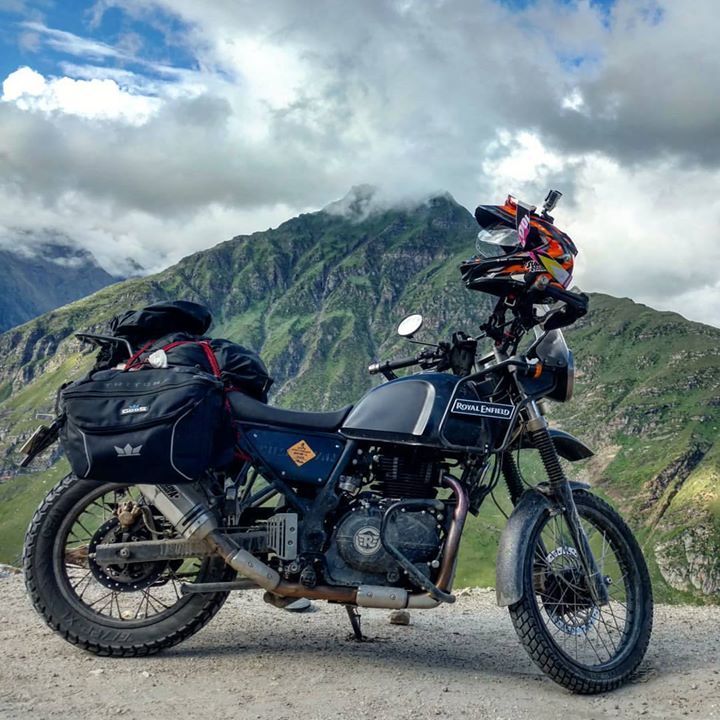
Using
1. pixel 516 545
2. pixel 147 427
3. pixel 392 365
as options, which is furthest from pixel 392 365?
pixel 147 427

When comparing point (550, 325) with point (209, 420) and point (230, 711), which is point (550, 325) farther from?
point (230, 711)

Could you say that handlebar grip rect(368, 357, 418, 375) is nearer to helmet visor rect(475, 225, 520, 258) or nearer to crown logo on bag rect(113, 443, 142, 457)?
helmet visor rect(475, 225, 520, 258)

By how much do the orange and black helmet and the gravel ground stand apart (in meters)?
2.83

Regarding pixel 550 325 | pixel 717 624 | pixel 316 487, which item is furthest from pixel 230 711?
pixel 717 624

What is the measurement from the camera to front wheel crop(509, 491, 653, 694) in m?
5.37

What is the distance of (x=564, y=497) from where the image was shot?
19.0 ft

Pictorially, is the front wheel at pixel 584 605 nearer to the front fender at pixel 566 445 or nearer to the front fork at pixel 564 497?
the front fork at pixel 564 497

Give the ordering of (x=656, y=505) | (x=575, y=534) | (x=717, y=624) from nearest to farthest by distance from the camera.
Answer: (x=575, y=534) → (x=717, y=624) → (x=656, y=505)

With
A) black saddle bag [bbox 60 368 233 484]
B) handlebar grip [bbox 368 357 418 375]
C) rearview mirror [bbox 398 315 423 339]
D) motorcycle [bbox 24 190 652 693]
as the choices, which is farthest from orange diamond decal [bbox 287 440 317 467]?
rearview mirror [bbox 398 315 423 339]

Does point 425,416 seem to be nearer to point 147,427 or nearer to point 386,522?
point 386,522

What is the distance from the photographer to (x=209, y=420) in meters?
5.32

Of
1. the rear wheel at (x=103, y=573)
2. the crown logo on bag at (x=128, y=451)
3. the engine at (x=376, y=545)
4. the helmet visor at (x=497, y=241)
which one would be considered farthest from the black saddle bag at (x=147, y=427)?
the helmet visor at (x=497, y=241)

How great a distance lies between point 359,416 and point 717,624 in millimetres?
4762

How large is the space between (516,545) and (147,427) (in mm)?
2624
